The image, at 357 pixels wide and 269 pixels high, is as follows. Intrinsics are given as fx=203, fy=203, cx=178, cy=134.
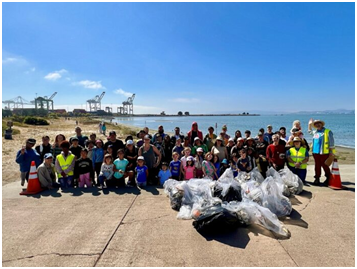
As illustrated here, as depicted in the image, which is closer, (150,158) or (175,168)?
(175,168)

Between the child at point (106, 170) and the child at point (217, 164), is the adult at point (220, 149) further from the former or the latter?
the child at point (106, 170)

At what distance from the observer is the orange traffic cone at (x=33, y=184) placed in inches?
188

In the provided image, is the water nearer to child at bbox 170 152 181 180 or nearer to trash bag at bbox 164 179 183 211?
child at bbox 170 152 181 180

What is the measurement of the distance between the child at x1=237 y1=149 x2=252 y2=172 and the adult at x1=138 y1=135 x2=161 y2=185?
206cm

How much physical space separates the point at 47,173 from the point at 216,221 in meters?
4.30

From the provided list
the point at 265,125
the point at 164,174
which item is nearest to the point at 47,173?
the point at 164,174

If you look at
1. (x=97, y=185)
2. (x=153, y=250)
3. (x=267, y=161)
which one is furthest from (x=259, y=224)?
(x=97, y=185)

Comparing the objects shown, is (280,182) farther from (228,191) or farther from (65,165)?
(65,165)

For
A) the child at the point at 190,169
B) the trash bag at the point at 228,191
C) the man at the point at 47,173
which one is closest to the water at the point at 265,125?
the child at the point at 190,169

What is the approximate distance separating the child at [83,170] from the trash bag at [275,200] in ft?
13.2

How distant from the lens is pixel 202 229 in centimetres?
295

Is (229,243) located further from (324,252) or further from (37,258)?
(37,258)

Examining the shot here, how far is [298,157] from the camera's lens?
16.3 feet

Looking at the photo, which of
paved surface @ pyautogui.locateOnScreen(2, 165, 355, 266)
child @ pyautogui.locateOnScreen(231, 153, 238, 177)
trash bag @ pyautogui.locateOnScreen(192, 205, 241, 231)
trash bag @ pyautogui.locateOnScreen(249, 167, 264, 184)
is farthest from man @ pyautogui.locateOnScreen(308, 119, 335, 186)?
trash bag @ pyautogui.locateOnScreen(192, 205, 241, 231)
